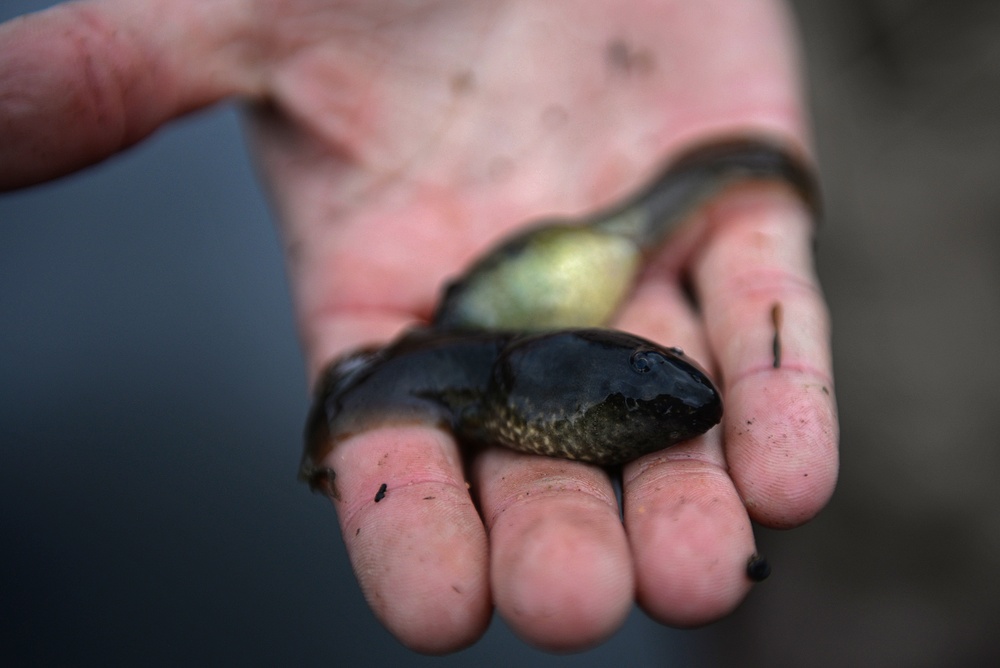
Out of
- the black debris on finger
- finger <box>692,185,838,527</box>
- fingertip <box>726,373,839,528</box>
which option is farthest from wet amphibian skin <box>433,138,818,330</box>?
the black debris on finger

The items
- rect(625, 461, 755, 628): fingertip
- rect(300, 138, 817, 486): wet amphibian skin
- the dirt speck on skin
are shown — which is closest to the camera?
rect(625, 461, 755, 628): fingertip

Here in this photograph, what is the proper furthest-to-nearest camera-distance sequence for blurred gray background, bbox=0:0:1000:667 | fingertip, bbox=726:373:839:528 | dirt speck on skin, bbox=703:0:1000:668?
dirt speck on skin, bbox=703:0:1000:668, blurred gray background, bbox=0:0:1000:667, fingertip, bbox=726:373:839:528

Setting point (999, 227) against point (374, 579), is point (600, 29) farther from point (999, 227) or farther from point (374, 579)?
point (374, 579)

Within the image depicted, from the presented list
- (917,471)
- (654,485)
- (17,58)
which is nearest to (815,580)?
(917,471)

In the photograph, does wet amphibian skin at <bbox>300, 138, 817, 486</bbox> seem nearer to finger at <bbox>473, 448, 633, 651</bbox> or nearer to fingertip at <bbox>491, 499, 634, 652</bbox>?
finger at <bbox>473, 448, 633, 651</bbox>

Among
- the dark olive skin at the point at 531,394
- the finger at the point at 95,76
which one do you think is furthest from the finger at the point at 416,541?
the finger at the point at 95,76

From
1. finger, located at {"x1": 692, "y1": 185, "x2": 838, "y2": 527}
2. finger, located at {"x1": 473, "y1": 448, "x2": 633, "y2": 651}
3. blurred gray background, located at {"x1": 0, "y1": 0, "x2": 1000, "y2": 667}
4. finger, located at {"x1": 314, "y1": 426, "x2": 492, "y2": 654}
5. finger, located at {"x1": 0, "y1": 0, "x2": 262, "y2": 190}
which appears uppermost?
finger, located at {"x1": 0, "y1": 0, "x2": 262, "y2": 190}

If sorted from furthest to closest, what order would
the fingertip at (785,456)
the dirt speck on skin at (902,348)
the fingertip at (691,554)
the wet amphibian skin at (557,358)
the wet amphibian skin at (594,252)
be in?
the dirt speck on skin at (902,348) < the wet amphibian skin at (594,252) < the wet amphibian skin at (557,358) < the fingertip at (785,456) < the fingertip at (691,554)

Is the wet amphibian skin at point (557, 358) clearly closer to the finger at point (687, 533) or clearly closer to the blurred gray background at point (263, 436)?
the finger at point (687, 533)
